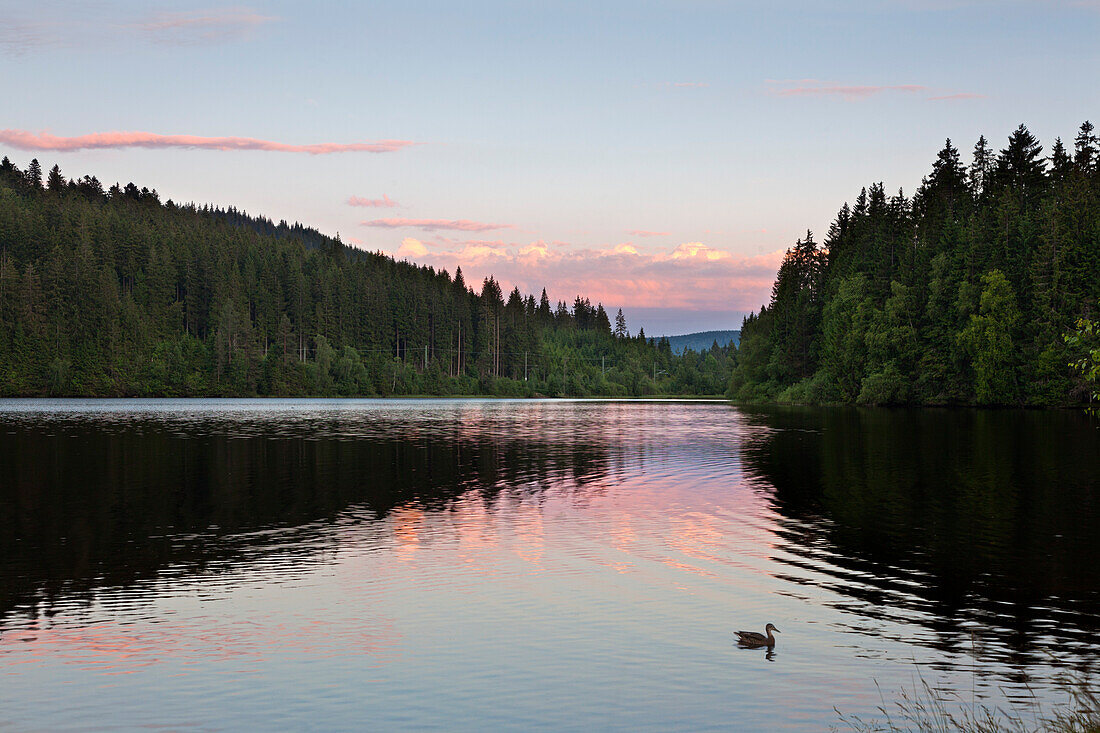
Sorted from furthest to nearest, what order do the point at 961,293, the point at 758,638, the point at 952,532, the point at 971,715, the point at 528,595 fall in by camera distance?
the point at 961,293 → the point at 952,532 → the point at 528,595 → the point at 758,638 → the point at 971,715

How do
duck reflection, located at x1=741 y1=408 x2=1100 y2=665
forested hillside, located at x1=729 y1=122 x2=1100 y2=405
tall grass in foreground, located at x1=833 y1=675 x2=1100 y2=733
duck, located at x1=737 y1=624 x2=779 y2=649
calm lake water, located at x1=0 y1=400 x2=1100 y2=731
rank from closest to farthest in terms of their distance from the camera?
tall grass in foreground, located at x1=833 y1=675 x2=1100 y2=733, calm lake water, located at x1=0 y1=400 x2=1100 y2=731, duck, located at x1=737 y1=624 x2=779 y2=649, duck reflection, located at x1=741 y1=408 x2=1100 y2=665, forested hillside, located at x1=729 y1=122 x2=1100 y2=405

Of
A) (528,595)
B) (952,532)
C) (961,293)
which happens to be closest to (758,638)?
(528,595)

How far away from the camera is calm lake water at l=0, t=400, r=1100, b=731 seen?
14.5 meters

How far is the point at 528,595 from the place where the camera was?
21734 millimetres

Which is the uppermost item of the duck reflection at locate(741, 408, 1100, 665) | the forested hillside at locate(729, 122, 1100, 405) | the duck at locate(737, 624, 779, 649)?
the forested hillside at locate(729, 122, 1100, 405)

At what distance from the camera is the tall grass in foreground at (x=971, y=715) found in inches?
492

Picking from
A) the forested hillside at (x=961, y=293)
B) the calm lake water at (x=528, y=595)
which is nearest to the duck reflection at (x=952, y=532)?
the calm lake water at (x=528, y=595)

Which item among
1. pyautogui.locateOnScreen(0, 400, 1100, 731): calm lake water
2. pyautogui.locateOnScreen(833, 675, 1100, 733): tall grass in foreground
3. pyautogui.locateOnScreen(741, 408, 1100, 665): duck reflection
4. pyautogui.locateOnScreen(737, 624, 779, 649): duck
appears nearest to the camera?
pyautogui.locateOnScreen(833, 675, 1100, 733): tall grass in foreground

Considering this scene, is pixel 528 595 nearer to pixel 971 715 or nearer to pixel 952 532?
pixel 971 715

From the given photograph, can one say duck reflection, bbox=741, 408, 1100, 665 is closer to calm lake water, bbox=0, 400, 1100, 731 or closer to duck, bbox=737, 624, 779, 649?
calm lake water, bbox=0, 400, 1100, 731

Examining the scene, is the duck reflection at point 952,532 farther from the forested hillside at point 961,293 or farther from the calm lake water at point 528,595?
the forested hillside at point 961,293

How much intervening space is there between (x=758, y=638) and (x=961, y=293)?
5055 inches

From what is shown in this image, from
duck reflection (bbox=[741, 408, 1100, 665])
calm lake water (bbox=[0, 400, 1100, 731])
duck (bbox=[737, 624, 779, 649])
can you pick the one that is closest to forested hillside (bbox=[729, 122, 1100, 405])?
duck reflection (bbox=[741, 408, 1100, 665])

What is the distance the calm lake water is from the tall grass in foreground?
0.44m
